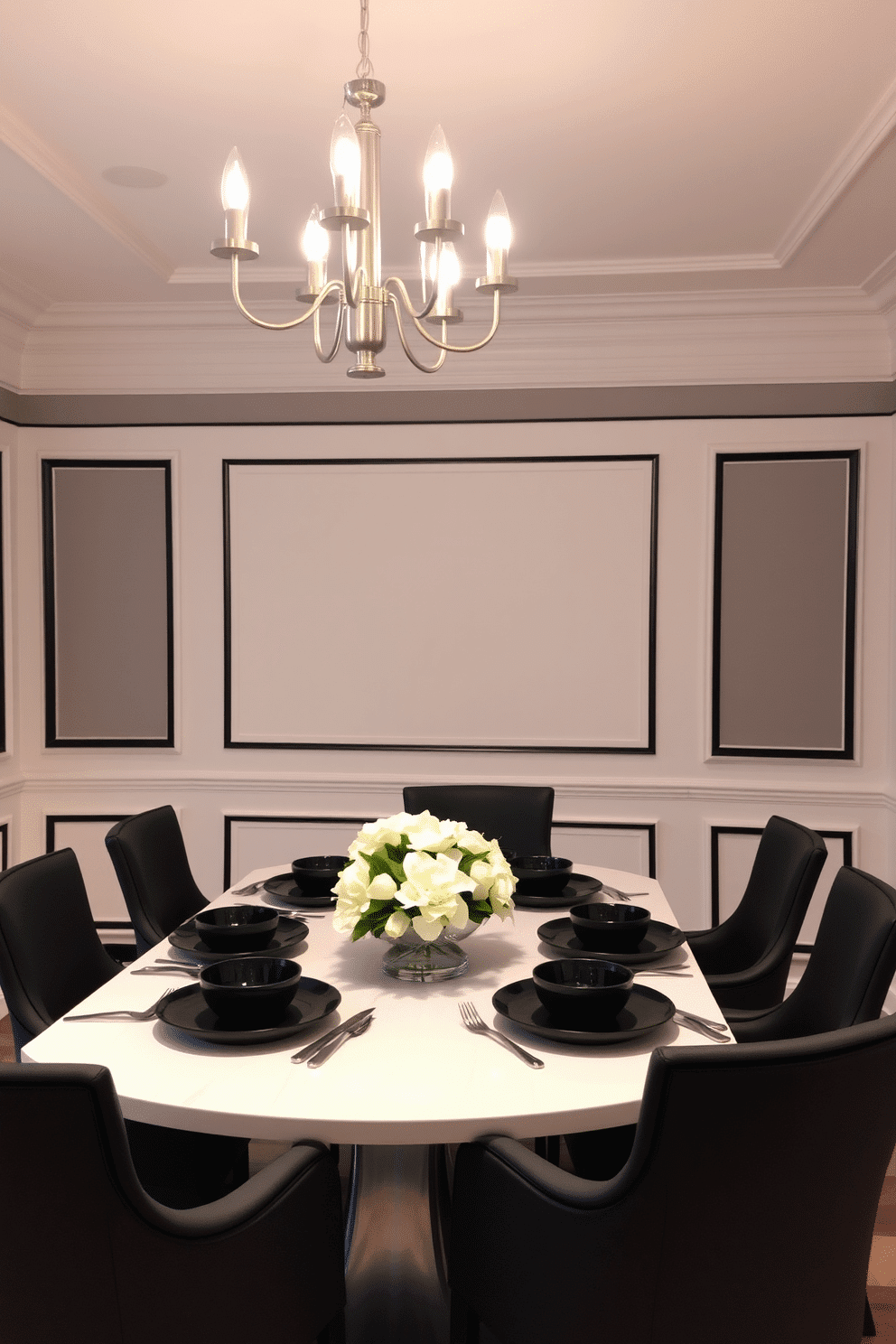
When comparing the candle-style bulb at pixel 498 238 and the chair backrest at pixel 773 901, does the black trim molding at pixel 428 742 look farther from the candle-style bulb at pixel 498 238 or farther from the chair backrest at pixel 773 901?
the candle-style bulb at pixel 498 238

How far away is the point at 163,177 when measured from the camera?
2914 millimetres

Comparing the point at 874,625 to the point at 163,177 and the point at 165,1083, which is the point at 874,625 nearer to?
the point at 163,177

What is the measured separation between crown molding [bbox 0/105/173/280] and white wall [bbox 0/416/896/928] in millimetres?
845

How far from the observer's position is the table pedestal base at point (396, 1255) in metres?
1.85

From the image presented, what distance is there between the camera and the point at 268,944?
205cm

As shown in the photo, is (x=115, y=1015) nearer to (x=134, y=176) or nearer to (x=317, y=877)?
(x=317, y=877)

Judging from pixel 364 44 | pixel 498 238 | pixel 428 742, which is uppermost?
pixel 364 44

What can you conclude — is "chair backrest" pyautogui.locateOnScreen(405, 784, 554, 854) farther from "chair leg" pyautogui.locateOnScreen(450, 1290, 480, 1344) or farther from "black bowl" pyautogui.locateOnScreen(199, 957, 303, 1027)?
"chair leg" pyautogui.locateOnScreen(450, 1290, 480, 1344)

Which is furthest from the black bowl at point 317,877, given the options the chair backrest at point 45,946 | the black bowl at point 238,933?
the chair backrest at point 45,946

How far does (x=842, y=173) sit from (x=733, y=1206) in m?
2.69

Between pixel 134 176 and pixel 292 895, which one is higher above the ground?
pixel 134 176

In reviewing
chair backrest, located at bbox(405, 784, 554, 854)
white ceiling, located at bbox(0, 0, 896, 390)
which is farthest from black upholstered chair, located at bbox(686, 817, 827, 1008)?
white ceiling, located at bbox(0, 0, 896, 390)

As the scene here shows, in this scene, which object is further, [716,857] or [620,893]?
[716,857]

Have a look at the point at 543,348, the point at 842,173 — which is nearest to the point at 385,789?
the point at 543,348
